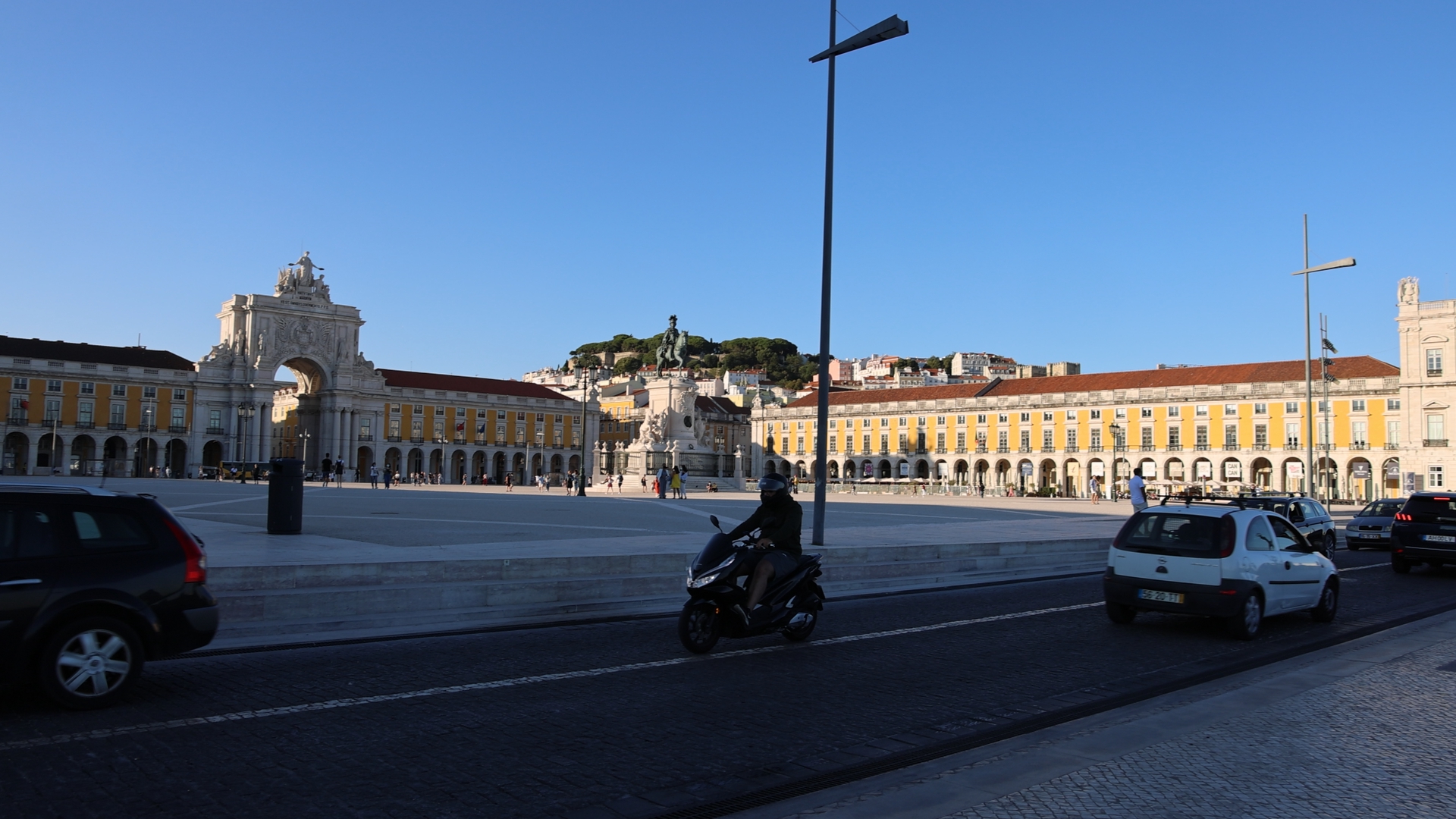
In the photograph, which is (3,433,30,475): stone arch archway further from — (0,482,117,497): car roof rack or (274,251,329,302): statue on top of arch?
(0,482,117,497): car roof rack

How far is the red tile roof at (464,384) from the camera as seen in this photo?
4230 inches

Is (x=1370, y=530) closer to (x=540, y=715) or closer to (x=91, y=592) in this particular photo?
(x=540, y=715)

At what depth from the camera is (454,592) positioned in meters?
11.2

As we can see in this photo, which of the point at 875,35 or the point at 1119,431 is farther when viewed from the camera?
the point at 1119,431

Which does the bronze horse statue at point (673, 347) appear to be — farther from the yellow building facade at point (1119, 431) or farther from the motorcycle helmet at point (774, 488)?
the motorcycle helmet at point (774, 488)

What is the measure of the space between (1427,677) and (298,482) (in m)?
14.1

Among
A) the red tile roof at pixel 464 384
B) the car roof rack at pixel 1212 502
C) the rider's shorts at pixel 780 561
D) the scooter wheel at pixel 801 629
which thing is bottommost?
the scooter wheel at pixel 801 629

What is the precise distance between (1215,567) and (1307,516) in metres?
12.3

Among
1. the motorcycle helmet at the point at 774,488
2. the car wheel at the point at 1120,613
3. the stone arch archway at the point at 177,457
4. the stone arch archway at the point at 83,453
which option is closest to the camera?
the motorcycle helmet at the point at 774,488

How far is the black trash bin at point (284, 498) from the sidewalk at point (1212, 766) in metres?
12.3

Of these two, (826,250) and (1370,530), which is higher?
(826,250)

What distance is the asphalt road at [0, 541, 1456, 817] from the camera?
500cm

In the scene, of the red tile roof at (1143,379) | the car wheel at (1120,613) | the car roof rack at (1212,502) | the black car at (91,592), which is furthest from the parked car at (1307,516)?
the red tile roof at (1143,379)

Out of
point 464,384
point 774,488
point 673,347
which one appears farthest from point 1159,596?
point 464,384
